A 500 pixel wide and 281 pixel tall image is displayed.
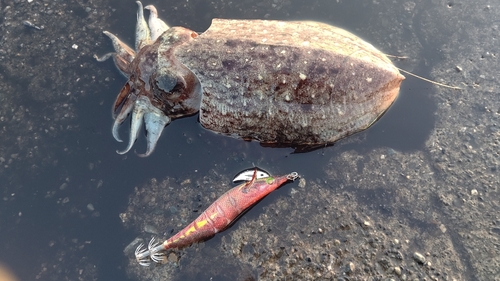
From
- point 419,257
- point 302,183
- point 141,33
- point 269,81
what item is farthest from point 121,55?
point 419,257

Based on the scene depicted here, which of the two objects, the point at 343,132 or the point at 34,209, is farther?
the point at 34,209

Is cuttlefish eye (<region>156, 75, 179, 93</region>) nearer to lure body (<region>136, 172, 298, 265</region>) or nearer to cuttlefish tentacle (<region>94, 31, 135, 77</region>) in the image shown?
cuttlefish tentacle (<region>94, 31, 135, 77</region>)

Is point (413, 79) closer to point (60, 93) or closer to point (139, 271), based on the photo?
point (139, 271)

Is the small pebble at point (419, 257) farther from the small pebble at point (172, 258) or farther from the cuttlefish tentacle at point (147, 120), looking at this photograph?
the cuttlefish tentacle at point (147, 120)

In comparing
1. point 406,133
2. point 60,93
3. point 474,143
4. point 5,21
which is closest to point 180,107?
point 60,93

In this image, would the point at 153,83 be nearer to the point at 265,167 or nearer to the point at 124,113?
the point at 124,113

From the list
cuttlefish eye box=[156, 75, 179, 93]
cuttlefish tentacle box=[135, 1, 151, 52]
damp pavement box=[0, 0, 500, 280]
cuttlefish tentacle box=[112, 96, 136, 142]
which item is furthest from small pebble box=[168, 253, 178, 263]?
cuttlefish tentacle box=[135, 1, 151, 52]
